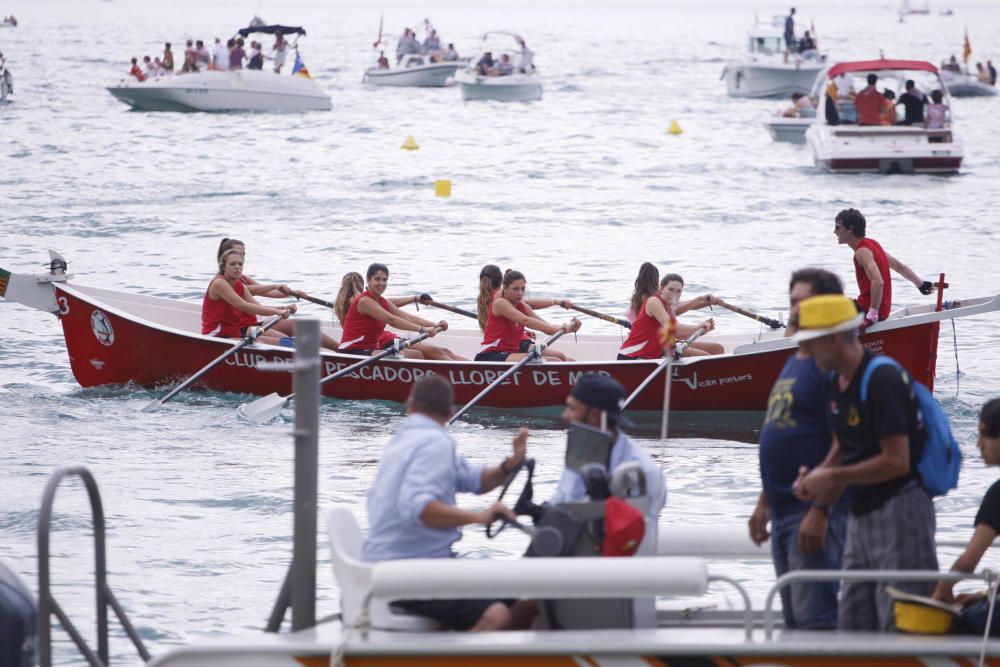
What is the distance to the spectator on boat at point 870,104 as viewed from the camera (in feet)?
88.0

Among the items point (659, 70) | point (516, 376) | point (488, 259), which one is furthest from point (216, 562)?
point (659, 70)

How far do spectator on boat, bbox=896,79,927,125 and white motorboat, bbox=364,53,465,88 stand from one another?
26.7 meters

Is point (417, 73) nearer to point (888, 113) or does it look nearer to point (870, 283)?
point (888, 113)

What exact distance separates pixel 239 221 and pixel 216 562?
19145 millimetres

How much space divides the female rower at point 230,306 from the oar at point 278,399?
0.67 meters

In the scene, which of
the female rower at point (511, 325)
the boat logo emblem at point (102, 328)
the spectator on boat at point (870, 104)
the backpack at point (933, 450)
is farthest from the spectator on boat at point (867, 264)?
the spectator on boat at point (870, 104)

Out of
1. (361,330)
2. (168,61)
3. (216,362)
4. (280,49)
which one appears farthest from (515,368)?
(168,61)

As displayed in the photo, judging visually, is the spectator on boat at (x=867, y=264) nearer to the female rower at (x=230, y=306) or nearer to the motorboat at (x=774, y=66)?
the female rower at (x=230, y=306)

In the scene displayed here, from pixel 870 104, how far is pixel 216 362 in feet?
57.7

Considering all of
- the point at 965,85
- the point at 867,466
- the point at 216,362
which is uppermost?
the point at 965,85

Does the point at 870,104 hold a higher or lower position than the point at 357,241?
higher

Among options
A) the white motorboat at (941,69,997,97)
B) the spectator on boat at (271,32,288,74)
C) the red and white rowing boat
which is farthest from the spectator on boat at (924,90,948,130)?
the white motorboat at (941,69,997,97)

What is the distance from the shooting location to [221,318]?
1332cm

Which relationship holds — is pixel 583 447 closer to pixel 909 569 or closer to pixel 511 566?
pixel 511 566
